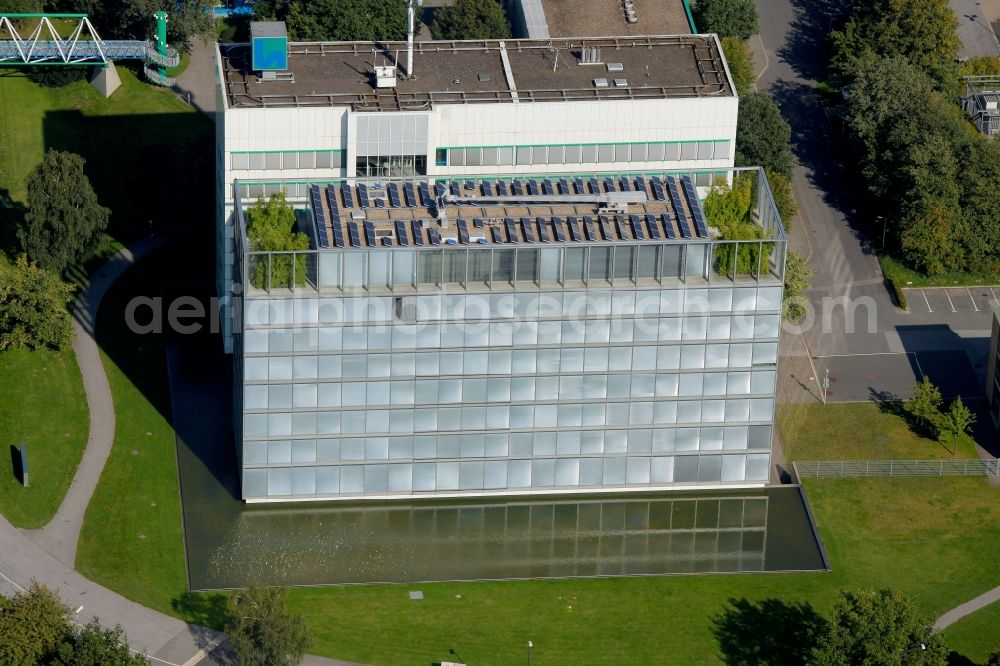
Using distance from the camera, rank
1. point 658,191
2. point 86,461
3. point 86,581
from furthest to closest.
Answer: point 86,461, point 658,191, point 86,581

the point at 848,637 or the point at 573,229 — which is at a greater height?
the point at 573,229

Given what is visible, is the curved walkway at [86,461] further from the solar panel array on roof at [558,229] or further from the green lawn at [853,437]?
the green lawn at [853,437]

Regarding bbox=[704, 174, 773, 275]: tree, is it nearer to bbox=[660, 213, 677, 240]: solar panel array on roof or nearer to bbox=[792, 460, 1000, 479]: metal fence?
bbox=[660, 213, 677, 240]: solar panel array on roof

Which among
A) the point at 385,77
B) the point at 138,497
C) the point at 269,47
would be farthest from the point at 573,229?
the point at 138,497

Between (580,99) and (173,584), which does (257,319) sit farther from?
(580,99)

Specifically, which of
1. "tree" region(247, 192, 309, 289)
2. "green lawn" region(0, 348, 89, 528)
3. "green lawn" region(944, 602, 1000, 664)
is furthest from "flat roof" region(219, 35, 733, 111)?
"green lawn" region(944, 602, 1000, 664)

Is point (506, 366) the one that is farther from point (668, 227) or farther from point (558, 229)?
point (668, 227)
